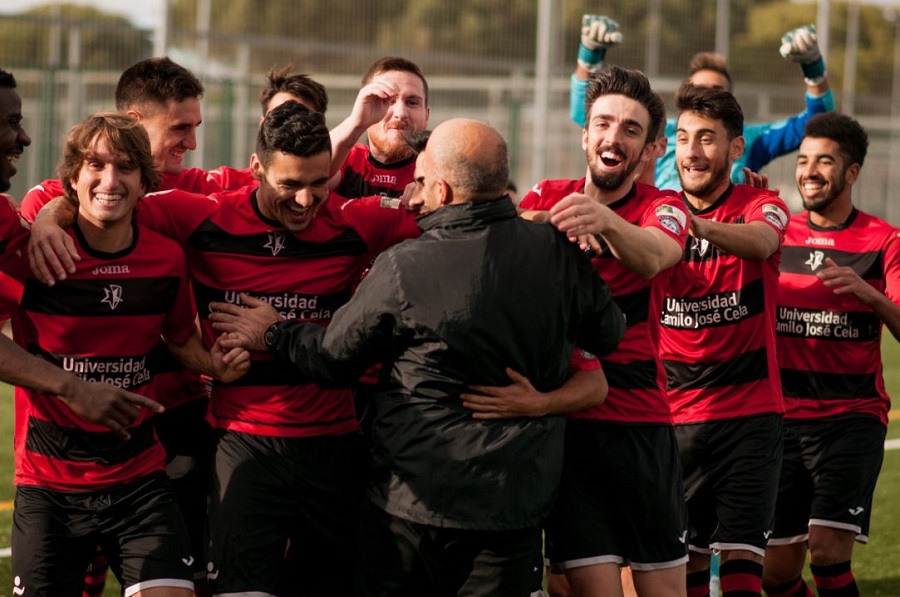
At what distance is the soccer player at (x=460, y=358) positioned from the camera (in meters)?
4.39

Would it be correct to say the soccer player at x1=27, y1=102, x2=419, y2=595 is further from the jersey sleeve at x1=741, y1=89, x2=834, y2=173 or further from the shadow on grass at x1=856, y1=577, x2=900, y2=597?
the jersey sleeve at x1=741, y1=89, x2=834, y2=173

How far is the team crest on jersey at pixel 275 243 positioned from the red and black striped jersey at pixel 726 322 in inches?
81.2

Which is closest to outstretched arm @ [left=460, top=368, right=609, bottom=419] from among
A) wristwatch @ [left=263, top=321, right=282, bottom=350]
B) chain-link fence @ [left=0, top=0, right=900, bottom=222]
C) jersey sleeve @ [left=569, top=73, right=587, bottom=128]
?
wristwatch @ [left=263, top=321, right=282, bottom=350]

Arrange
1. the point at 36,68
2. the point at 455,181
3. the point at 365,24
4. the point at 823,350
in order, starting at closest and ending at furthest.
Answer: the point at 455,181 < the point at 823,350 < the point at 36,68 < the point at 365,24

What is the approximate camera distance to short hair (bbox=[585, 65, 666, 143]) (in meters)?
5.41

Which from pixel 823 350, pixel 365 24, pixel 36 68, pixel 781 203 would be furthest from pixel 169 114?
pixel 365 24

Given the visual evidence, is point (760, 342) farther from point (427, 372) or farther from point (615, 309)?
point (427, 372)

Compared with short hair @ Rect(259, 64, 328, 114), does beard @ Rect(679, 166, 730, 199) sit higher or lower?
lower

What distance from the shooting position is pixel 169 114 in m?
6.04

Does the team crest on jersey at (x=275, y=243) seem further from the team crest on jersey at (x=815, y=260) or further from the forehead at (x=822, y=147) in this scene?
the forehead at (x=822, y=147)

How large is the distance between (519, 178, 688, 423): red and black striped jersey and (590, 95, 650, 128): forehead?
30cm

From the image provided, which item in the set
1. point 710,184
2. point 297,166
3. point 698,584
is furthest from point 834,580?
point 297,166

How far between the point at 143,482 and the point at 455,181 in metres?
1.69

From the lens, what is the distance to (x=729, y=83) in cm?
848
